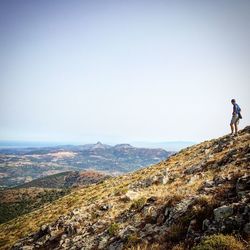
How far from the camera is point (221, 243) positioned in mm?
9367

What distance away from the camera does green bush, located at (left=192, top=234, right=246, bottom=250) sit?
9.12 metres

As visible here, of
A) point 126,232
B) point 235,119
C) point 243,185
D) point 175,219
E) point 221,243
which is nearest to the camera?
point 221,243

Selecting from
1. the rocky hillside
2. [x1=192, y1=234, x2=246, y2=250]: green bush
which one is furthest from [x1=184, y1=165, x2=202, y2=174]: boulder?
[x1=192, y1=234, x2=246, y2=250]: green bush

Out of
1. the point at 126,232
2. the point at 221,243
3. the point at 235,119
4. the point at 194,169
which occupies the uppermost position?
the point at 235,119

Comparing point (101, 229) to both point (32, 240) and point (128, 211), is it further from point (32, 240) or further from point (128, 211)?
point (32, 240)

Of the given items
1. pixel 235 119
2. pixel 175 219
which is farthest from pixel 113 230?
pixel 235 119

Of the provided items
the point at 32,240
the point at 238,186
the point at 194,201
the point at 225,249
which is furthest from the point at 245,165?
the point at 32,240

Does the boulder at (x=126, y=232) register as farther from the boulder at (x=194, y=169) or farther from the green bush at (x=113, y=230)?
the boulder at (x=194, y=169)

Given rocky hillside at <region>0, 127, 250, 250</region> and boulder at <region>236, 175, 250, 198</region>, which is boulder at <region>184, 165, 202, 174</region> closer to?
rocky hillside at <region>0, 127, 250, 250</region>

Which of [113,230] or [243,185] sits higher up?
[243,185]

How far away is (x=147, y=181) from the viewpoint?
2756 centimetres

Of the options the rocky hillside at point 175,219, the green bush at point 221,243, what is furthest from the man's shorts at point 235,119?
the green bush at point 221,243

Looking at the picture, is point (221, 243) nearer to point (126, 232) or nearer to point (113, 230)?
point (126, 232)

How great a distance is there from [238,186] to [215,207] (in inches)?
78.3
